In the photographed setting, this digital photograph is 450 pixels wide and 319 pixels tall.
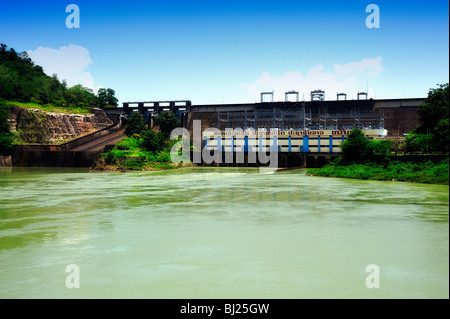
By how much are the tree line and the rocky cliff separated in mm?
5181

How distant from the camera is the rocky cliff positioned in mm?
52812

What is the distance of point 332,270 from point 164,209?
28.4 feet

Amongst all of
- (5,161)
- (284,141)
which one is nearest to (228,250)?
(284,141)

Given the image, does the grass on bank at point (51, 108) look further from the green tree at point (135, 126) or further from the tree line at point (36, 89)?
the green tree at point (135, 126)

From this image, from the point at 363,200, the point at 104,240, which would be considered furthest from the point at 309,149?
the point at 104,240

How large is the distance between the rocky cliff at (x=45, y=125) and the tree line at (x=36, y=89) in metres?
5.18

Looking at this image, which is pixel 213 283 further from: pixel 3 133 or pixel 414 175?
pixel 3 133

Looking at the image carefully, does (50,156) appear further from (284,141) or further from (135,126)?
(284,141)

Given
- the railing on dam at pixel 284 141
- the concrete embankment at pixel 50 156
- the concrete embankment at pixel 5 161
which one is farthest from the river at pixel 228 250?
the concrete embankment at pixel 5 161

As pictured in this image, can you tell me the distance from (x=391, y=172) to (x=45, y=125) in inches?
1834

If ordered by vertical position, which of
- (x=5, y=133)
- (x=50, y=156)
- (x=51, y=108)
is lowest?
(x=50, y=156)

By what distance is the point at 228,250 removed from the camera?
8117 millimetres

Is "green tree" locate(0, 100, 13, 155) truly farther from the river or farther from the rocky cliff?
the river

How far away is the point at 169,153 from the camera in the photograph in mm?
47312
